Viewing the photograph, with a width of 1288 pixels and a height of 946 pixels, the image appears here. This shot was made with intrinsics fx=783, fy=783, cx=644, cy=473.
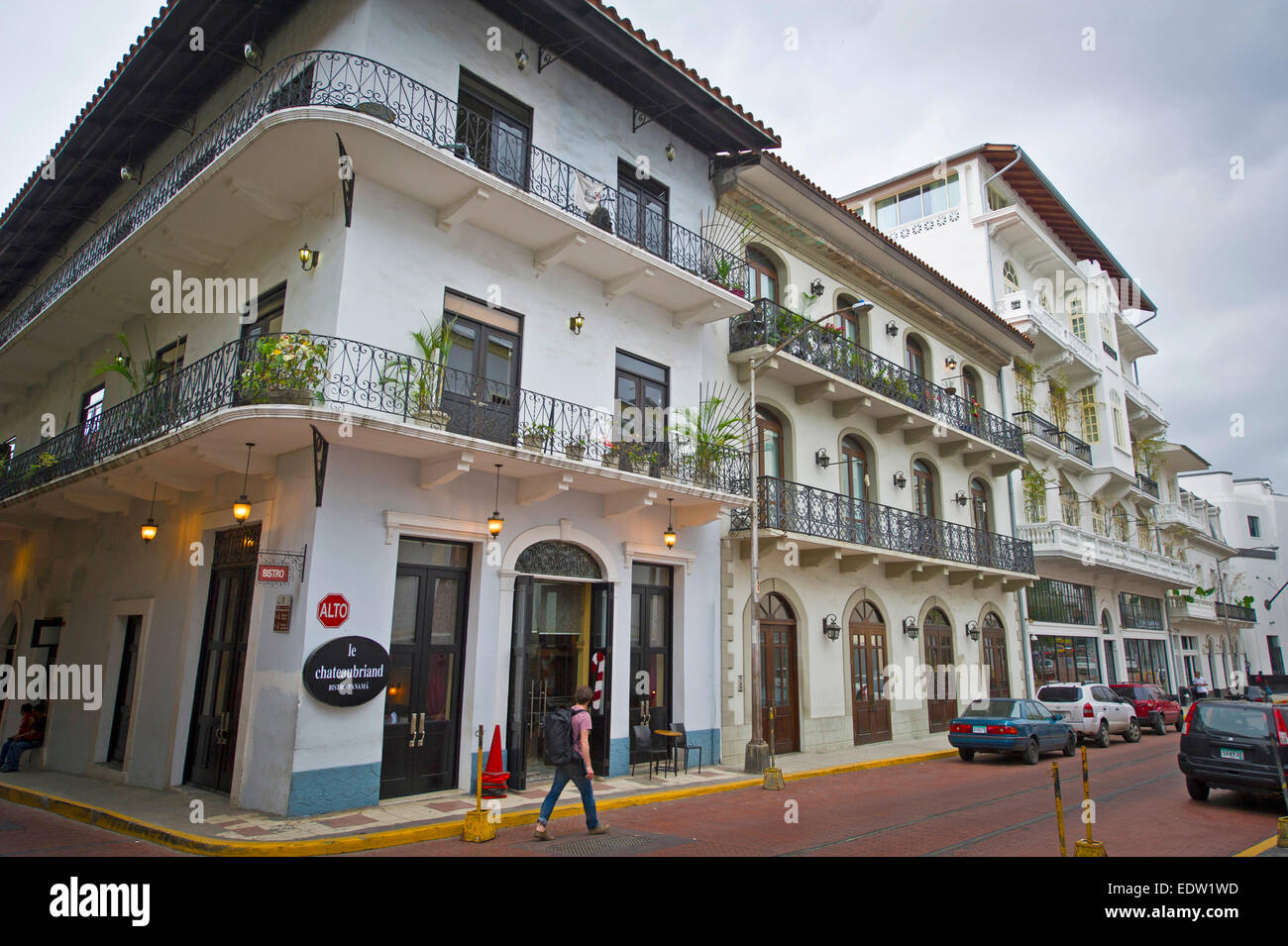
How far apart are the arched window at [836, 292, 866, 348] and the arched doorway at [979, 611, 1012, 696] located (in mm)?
10132

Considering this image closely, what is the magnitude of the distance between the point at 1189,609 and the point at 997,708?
29.5 meters

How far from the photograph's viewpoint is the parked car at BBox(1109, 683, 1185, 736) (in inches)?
991

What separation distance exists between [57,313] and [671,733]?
50.6 ft

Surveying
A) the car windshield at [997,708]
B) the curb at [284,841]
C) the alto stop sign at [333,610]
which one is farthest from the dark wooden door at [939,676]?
the alto stop sign at [333,610]

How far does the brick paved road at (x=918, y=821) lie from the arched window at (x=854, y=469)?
25.1 feet

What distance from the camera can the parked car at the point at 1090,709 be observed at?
20984mm

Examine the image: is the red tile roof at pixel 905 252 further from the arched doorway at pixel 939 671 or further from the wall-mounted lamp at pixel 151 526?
the wall-mounted lamp at pixel 151 526

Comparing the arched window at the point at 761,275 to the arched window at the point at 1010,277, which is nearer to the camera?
the arched window at the point at 761,275

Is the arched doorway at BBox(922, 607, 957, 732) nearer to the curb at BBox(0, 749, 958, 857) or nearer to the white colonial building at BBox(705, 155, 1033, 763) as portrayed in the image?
the white colonial building at BBox(705, 155, 1033, 763)

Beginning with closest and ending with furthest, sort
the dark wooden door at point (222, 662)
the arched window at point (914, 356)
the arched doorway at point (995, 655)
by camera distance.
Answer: the dark wooden door at point (222, 662) → the arched window at point (914, 356) → the arched doorway at point (995, 655)

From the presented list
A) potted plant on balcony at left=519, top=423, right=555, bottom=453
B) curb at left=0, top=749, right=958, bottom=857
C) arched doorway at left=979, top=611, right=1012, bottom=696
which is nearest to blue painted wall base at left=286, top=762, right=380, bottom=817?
curb at left=0, top=749, right=958, bottom=857

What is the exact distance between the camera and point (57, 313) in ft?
54.4
